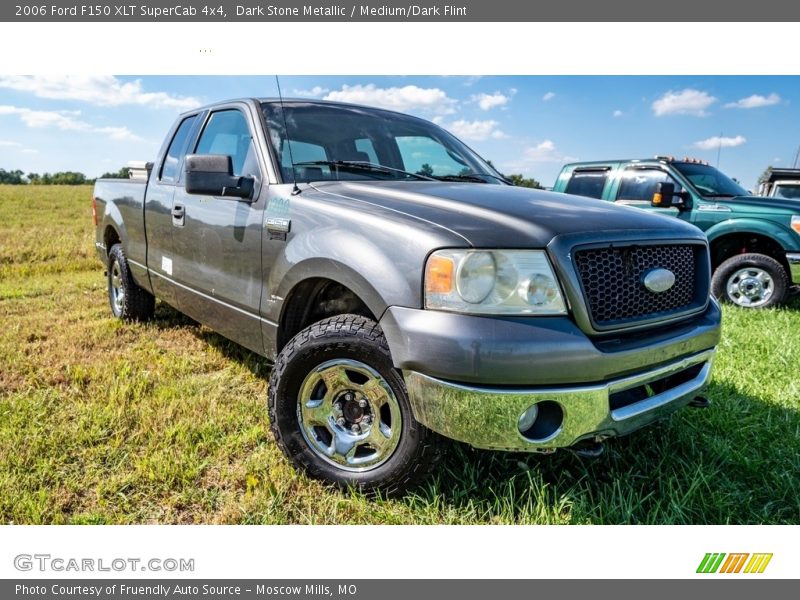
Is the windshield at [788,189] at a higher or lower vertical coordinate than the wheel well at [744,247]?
higher

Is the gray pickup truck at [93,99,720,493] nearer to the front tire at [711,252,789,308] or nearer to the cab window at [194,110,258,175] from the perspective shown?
the cab window at [194,110,258,175]

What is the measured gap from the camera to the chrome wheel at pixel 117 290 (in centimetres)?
480


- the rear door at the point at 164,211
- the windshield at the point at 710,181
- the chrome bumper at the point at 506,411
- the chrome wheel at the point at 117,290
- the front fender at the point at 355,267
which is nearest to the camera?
the chrome bumper at the point at 506,411

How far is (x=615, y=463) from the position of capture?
101 inches

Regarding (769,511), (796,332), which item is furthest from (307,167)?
(796,332)

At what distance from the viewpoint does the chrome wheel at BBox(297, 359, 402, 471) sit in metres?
2.14

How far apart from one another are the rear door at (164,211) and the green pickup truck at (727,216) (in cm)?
435

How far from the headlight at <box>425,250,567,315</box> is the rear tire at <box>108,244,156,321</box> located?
3614 mm

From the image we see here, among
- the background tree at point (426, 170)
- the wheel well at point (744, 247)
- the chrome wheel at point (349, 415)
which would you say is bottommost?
the chrome wheel at point (349, 415)

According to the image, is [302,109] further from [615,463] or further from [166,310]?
[166,310]

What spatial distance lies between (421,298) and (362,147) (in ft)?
4.98

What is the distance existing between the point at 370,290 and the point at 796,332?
15.0ft

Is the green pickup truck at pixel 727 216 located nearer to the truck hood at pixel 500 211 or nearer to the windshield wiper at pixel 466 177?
the windshield wiper at pixel 466 177

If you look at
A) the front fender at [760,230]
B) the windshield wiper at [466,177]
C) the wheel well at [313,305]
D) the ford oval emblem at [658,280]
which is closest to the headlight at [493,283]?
the ford oval emblem at [658,280]
